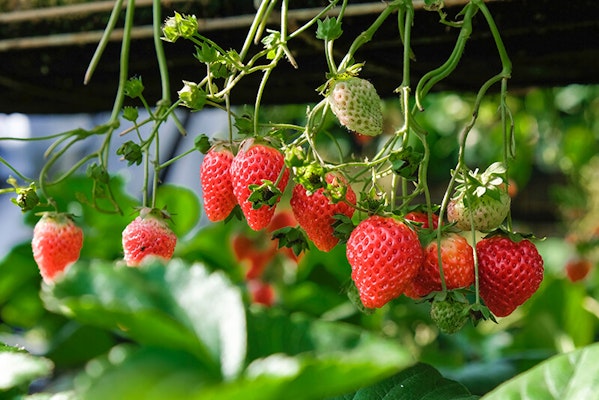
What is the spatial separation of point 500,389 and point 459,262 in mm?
210

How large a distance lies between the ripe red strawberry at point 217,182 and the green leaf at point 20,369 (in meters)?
0.31

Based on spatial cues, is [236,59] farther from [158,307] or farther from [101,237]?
[101,237]

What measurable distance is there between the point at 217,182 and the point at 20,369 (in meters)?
0.34

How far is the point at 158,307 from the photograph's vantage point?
425mm

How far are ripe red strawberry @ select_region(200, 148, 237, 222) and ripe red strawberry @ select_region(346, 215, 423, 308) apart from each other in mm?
132

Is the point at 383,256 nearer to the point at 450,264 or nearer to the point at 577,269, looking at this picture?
the point at 450,264

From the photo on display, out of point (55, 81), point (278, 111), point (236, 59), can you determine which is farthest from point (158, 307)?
point (278, 111)

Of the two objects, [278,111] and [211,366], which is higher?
[211,366]

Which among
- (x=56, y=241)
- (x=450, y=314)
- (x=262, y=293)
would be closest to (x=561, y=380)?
(x=450, y=314)

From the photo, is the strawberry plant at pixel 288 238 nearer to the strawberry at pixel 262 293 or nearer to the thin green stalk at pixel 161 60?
the thin green stalk at pixel 161 60

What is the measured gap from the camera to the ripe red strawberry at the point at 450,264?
75 centimetres

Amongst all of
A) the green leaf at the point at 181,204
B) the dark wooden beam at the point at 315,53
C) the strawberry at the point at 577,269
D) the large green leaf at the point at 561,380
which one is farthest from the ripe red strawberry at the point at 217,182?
the strawberry at the point at 577,269

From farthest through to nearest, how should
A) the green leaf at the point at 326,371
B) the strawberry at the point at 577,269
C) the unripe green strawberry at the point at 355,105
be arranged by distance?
the strawberry at the point at 577,269, the unripe green strawberry at the point at 355,105, the green leaf at the point at 326,371

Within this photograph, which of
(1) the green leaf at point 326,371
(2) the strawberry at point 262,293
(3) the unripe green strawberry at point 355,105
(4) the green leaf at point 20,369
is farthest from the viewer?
(2) the strawberry at point 262,293
